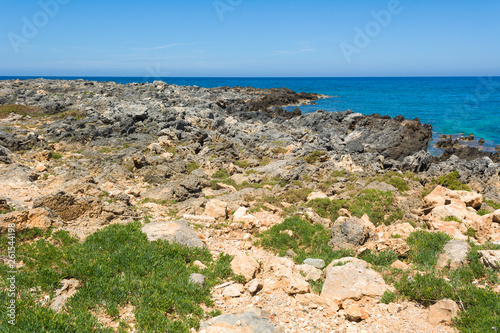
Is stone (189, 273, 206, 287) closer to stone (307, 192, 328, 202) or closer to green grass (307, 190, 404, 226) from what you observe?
green grass (307, 190, 404, 226)

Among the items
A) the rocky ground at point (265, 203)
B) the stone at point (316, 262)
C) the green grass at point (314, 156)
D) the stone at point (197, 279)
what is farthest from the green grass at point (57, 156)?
the stone at point (316, 262)

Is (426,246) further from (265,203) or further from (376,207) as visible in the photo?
(265,203)

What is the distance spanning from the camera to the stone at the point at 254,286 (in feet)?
28.9

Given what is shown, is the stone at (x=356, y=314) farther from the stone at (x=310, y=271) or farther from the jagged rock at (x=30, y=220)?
the jagged rock at (x=30, y=220)

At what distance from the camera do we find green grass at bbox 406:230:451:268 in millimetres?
10258

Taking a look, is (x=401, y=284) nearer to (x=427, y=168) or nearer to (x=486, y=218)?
(x=486, y=218)

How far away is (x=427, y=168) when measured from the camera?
88.4 ft

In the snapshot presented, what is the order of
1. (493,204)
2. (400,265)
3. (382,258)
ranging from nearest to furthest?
(400,265) → (382,258) → (493,204)

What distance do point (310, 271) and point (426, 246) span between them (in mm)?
4276

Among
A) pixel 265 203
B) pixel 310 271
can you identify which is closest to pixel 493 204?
pixel 265 203

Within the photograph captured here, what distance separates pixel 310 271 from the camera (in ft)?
32.0

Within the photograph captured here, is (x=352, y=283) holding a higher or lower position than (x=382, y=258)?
higher

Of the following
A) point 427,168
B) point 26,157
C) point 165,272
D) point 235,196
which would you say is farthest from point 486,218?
point 26,157

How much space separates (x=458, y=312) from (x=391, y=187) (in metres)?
11.4
